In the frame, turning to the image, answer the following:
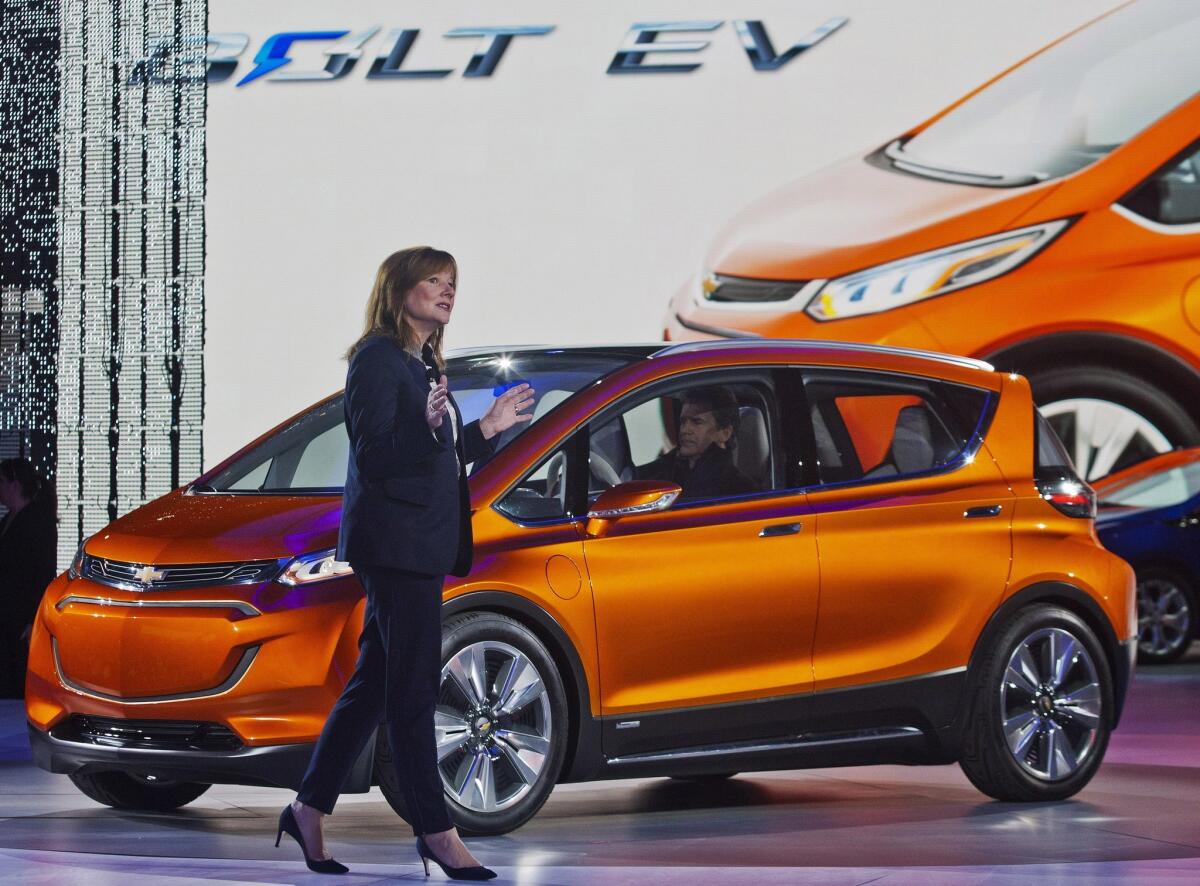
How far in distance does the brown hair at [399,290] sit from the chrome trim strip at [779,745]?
1671 millimetres

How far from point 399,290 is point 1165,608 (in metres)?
8.94

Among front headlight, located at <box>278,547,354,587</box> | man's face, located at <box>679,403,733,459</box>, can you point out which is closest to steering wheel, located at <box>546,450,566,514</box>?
man's face, located at <box>679,403,733,459</box>

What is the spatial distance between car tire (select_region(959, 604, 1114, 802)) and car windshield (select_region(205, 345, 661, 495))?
1.67 metres

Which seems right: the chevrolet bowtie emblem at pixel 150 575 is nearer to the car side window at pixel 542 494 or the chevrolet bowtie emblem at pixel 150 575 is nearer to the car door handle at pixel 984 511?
the car side window at pixel 542 494

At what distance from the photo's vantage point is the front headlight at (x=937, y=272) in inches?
481

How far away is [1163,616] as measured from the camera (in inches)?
528

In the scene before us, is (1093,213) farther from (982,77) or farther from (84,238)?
(84,238)

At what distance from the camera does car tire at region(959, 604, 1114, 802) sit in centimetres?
739

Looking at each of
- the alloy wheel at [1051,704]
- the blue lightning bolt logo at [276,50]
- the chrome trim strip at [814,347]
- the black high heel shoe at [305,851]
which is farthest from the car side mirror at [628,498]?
the blue lightning bolt logo at [276,50]

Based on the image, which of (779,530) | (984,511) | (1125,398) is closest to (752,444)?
(779,530)

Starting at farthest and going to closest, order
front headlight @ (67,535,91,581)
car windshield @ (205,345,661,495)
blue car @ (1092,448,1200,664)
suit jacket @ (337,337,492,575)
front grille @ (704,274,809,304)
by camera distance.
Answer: blue car @ (1092,448,1200,664)
front grille @ (704,274,809,304)
car windshield @ (205,345,661,495)
front headlight @ (67,535,91,581)
suit jacket @ (337,337,492,575)

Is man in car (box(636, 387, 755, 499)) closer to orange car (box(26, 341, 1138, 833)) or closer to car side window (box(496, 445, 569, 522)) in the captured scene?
orange car (box(26, 341, 1138, 833))

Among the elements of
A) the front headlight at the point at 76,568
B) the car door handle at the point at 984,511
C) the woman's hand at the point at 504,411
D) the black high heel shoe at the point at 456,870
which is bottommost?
the black high heel shoe at the point at 456,870

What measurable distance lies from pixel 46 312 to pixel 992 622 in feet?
25.1
